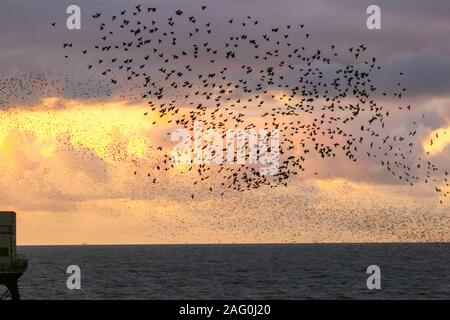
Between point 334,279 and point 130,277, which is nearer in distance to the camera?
point 334,279
